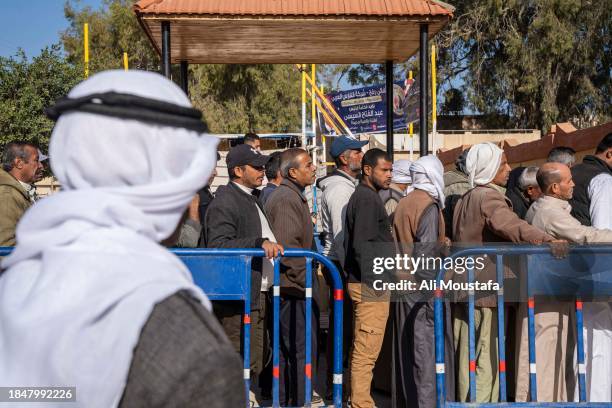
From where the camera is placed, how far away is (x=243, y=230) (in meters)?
4.95

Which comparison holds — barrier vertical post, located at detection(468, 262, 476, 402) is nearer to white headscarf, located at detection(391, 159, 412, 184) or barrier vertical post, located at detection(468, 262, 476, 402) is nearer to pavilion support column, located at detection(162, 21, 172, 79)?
white headscarf, located at detection(391, 159, 412, 184)

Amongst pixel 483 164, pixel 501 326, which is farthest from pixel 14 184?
pixel 501 326

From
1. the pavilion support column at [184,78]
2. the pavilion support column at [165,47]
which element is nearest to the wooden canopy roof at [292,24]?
the pavilion support column at [165,47]

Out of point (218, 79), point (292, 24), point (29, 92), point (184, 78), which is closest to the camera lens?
point (292, 24)

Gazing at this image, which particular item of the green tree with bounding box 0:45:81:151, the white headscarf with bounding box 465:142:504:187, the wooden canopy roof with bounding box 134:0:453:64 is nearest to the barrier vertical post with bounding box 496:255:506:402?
the white headscarf with bounding box 465:142:504:187

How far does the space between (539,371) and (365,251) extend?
4.41ft

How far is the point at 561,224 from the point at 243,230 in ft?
6.72

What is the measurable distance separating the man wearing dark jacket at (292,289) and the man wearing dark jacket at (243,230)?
0.55 feet

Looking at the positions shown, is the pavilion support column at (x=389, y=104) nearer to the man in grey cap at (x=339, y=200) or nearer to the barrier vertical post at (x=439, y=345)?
the man in grey cap at (x=339, y=200)

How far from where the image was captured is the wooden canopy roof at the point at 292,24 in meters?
6.30

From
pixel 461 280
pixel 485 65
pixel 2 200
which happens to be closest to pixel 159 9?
pixel 2 200

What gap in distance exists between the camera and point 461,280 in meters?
→ 4.64

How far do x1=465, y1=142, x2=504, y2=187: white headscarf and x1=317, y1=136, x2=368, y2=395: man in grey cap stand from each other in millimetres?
1067

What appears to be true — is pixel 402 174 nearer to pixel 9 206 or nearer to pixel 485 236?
pixel 485 236
